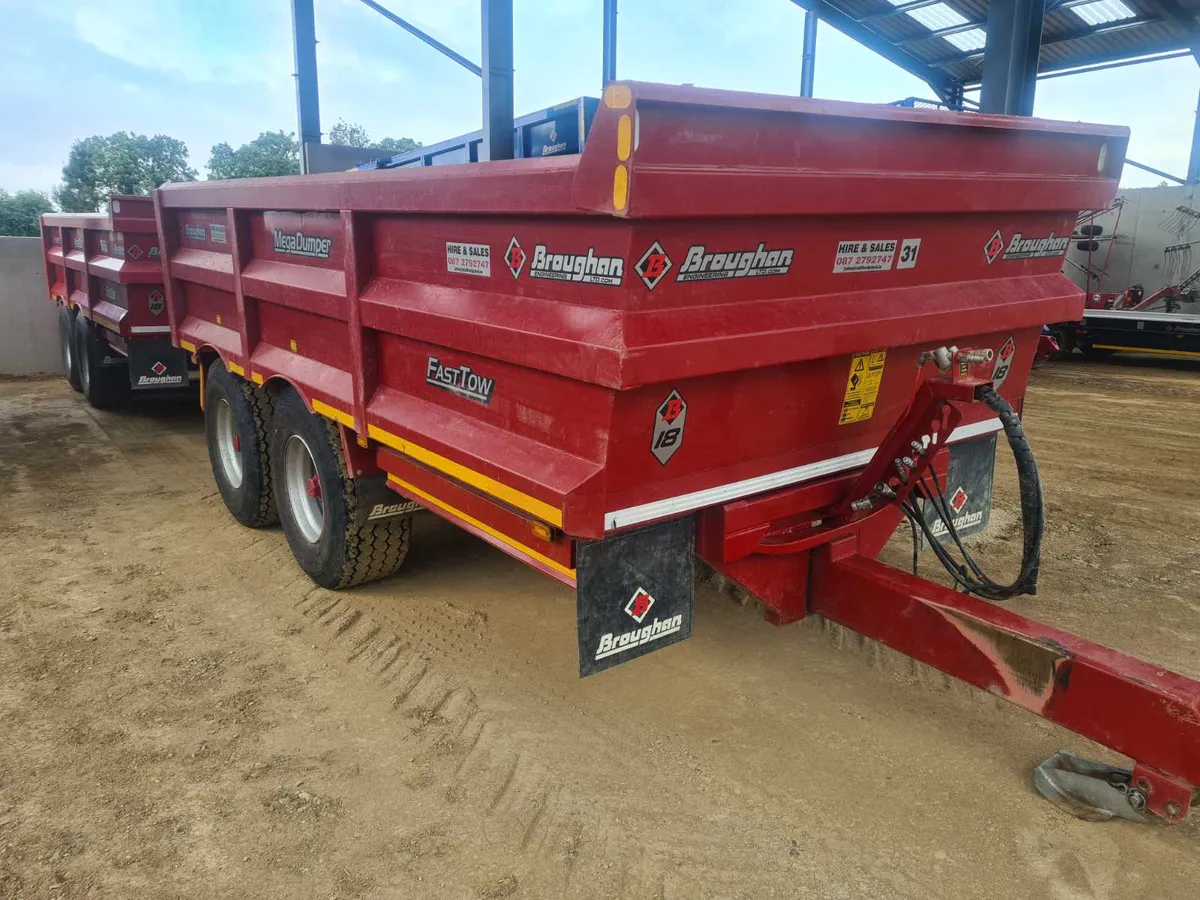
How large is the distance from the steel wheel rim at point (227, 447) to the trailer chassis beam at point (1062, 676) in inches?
143

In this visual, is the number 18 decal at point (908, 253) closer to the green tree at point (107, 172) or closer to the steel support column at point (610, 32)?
the steel support column at point (610, 32)

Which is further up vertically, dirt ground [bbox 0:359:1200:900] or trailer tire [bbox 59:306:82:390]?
trailer tire [bbox 59:306:82:390]

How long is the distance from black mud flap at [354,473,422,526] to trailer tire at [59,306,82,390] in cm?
691

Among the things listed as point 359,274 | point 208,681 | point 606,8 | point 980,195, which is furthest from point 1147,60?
point 208,681

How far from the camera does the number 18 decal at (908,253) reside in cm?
273

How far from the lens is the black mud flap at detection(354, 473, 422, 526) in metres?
3.61

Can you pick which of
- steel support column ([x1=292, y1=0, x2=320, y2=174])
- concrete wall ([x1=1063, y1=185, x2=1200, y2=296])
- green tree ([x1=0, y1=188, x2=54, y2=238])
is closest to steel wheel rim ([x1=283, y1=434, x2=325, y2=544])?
steel support column ([x1=292, y1=0, x2=320, y2=174])

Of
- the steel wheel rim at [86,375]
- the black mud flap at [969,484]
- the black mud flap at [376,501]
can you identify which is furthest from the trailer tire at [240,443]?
the steel wheel rim at [86,375]

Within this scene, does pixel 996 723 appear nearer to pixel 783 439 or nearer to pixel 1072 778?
pixel 1072 778

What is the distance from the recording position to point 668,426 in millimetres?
2361

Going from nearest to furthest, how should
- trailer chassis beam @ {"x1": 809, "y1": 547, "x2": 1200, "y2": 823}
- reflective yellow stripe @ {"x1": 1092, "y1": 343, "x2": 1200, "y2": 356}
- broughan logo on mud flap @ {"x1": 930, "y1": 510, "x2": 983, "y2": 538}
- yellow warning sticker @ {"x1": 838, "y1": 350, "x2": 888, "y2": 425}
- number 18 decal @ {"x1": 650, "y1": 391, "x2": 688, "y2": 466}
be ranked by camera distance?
trailer chassis beam @ {"x1": 809, "y1": 547, "x2": 1200, "y2": 823} → number 18 decal @ {"x1": 650, "y1": 391, "x2": 688, "y2": 466} → yellow warning sticker @ {"x1": 838, "y1": 350, "x2": 888, "y2": 425} → broughan logo on mud flap @ {"x1": 930, "y1": 510, "x2": 983, "y2": 538} → reflective yellow stripe @ {"x1": 1092, "y1": 343, "x2": 1200, "y2": 356}

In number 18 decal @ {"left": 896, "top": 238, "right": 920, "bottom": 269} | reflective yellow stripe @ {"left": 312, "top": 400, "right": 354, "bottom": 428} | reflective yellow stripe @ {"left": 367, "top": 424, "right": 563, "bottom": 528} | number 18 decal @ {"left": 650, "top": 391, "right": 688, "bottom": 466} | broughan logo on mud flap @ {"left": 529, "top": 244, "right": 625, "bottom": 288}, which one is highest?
number 18 decal @ {"left": 896, "top": 238, "right": 920, "bottom": 269}

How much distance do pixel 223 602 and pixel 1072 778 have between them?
353 centimetres

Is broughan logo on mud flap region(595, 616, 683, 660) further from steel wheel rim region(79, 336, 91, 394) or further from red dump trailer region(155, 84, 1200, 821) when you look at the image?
steel wheel rim region(79, 336, 91, 394)
